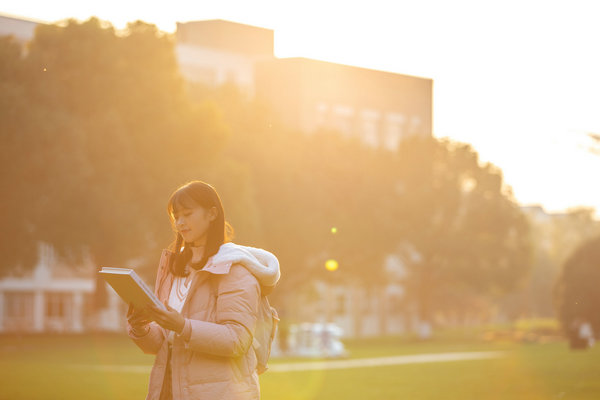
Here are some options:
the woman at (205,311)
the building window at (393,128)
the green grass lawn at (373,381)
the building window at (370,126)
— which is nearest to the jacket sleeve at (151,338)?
the woman at (205,311)

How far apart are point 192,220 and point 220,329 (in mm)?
492

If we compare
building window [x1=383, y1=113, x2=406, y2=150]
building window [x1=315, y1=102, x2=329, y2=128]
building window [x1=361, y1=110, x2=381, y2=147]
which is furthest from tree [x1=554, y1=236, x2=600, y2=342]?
building window [x1=383, y1=113, x2=406, y2=150]

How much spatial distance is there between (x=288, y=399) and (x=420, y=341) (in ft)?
167

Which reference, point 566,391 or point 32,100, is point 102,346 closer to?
point 32,100

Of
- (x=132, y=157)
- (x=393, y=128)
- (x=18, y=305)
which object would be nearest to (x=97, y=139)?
(x=132, y=157)

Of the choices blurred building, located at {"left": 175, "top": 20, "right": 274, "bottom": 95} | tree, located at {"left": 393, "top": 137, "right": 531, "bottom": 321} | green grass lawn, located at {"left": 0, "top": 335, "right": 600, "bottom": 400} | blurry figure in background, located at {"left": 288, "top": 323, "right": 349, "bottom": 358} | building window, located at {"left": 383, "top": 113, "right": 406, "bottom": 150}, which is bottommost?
blurry figure in background, located at {"left": 288, "top": 323, "right": 349, "bottom": 358}

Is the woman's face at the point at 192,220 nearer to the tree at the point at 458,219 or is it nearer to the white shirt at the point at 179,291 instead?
the white shirt at the point at 179,291

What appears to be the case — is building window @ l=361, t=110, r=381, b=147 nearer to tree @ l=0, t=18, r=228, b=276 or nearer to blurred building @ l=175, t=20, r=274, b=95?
blurred building @ l=175, t=20, r=274, b=95

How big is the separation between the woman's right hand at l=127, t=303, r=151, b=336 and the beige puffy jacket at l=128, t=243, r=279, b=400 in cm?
5

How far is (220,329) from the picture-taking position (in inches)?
182

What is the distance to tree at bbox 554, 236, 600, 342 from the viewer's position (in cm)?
3434

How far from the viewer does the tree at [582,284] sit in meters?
34.3

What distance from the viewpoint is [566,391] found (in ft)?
64.9

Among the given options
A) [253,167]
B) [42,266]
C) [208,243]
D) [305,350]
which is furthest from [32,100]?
[42,266]
